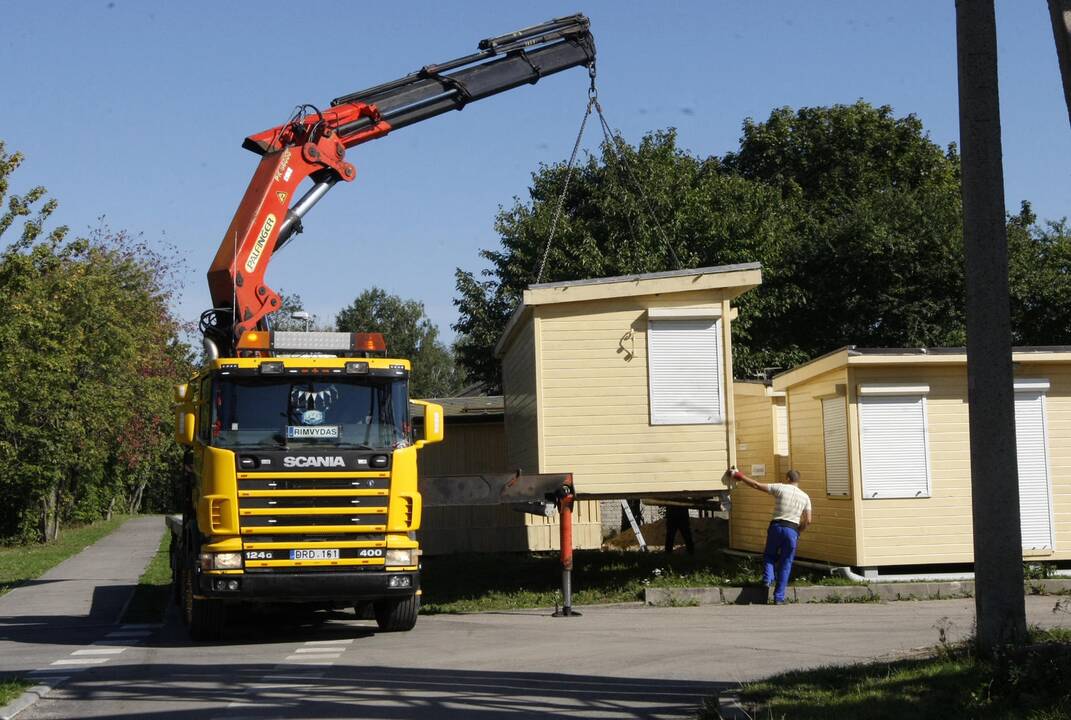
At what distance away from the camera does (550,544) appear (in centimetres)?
2630

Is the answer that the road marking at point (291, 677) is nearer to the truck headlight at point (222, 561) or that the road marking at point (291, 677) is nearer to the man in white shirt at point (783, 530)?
the truck headlight at point (222, 561)

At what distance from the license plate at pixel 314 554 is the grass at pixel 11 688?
286 cm

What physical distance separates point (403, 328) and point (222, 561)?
8222 cm

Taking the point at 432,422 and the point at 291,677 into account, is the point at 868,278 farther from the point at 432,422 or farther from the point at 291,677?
the point at 291,677

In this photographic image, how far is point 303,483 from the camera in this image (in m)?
12.7

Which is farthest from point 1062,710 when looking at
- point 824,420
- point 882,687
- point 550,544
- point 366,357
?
point 550,544

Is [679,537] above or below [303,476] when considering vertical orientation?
below

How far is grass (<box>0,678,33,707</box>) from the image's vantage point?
31.4ft

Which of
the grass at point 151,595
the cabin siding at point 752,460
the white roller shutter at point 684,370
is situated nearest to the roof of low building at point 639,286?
the white roller shutter at point 684,370

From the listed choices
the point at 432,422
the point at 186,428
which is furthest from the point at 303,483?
the point at 186,428

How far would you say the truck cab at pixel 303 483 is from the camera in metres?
12.5

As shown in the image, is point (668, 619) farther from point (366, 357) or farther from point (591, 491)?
point (366, 357)

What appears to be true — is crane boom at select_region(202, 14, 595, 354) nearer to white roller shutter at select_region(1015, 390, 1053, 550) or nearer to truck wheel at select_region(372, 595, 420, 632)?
truck wheel at select_region(372, 595, 420, 632)

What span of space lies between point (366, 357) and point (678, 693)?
589cm
